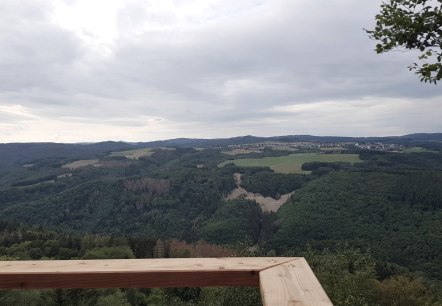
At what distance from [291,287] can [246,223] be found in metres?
130

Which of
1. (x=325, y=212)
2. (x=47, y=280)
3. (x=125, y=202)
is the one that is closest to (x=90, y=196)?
(x=125, y=202)

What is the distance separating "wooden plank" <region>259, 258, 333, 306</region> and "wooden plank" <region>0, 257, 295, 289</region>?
12 cm

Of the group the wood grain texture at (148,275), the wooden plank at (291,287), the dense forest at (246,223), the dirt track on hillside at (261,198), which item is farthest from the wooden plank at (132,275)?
the dirt track on hillside at (261,198)

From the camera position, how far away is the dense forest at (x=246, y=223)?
33219 millimetres

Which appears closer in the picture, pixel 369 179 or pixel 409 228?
pixel 409 228

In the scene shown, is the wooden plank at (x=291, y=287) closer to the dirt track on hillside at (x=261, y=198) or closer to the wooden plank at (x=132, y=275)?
the wooden plank at (x=132, y=275)

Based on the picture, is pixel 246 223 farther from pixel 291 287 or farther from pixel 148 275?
pixel 291 287

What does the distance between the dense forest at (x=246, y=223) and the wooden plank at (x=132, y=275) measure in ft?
61.1

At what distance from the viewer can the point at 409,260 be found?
83.8 meters

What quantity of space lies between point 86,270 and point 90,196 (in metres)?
179

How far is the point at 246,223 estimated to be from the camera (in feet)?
424

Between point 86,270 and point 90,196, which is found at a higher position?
point 86,270

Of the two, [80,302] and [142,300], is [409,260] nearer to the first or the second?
[142,300]

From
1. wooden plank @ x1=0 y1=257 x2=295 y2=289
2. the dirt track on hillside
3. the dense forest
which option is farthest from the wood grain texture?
the dirt track on hillside
